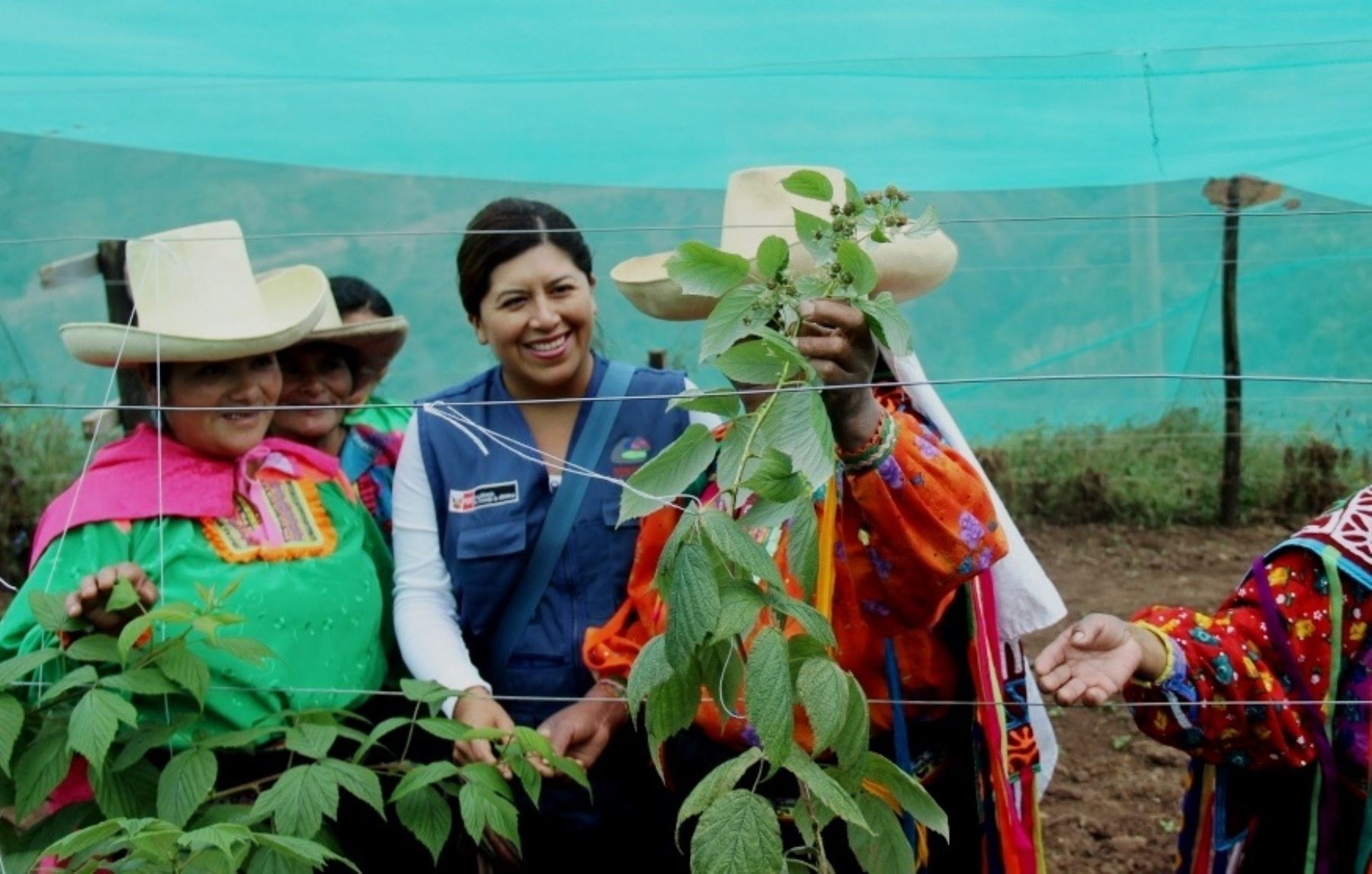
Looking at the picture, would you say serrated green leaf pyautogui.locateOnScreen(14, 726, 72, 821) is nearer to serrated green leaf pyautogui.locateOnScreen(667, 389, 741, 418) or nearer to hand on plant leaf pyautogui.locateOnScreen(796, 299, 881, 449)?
serrated green leaf pyautogui.locateOnScreen(667, 389, 741, 418)

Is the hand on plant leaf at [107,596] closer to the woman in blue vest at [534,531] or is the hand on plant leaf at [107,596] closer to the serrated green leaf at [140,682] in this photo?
the serrated green leaf at [140,682]

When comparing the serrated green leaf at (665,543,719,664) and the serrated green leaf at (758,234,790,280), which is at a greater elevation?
the serrated green leaf at (758,234,790,280)

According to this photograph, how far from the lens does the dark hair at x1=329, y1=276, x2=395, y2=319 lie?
142 inches

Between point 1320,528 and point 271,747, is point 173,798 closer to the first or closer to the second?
point 271,747

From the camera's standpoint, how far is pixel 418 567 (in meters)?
2.61

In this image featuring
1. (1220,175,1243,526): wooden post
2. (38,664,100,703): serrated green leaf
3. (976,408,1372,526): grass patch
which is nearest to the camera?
(38,664,100,703): serrated green leaf

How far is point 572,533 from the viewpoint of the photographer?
2527 mm

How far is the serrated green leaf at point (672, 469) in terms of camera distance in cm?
177

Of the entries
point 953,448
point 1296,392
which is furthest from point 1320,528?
point 1296,392

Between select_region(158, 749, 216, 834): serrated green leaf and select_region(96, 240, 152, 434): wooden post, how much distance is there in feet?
11.1

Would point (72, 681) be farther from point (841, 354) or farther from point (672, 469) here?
point (841, 354)

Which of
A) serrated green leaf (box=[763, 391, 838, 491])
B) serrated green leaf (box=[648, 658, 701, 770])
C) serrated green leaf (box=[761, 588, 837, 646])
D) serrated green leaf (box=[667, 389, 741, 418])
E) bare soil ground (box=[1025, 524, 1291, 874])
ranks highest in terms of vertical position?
serrated green leaf (box=[667, 389, 741, 418])

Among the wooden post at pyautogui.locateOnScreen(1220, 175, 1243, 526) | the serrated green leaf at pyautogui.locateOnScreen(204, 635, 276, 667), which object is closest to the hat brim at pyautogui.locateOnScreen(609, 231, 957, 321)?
the serrated green leaf at pyautogui.locateOnScreen(204, 635, 276, 667)

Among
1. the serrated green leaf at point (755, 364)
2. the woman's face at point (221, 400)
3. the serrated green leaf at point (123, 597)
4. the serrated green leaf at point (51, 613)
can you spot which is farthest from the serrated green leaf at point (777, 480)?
the woman's face at point (221, 400)
